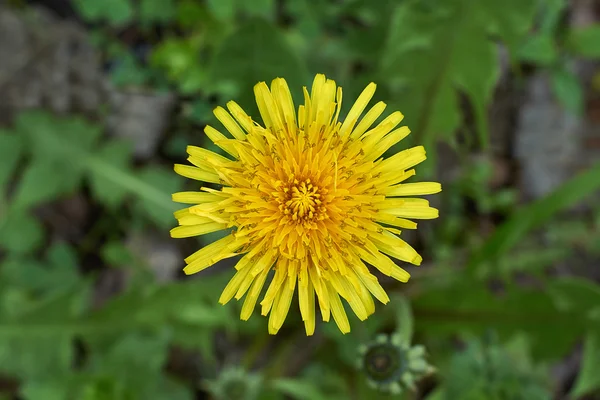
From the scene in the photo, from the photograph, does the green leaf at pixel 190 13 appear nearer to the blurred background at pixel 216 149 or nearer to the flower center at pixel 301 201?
the blurred background at pixel 216 149

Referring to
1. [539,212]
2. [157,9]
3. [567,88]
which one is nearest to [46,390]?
[157,9]

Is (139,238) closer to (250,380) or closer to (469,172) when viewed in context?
(250,380)

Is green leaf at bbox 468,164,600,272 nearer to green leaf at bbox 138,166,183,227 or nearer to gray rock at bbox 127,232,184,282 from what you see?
green leaf at bbox 138,166,183,227

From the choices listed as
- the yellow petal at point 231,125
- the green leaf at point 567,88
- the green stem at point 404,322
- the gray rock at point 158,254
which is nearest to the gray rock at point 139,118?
the gray rock at point 158,254

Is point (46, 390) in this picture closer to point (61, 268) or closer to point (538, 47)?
point (61, 268)

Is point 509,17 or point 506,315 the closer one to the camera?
point 509,17

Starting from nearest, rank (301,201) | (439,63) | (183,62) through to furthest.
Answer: (301,201), (439,63), (183,62)

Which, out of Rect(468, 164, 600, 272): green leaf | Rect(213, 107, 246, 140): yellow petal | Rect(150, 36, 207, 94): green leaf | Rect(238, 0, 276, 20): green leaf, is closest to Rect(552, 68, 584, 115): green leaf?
Rect(468, 164, 600, 272): green leaf
